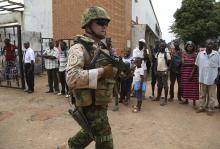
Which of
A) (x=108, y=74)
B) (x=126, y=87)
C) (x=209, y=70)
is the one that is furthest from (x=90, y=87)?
(x=126, y=87)

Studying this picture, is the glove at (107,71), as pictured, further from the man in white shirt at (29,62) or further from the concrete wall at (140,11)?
the concrete wall at (140,11)

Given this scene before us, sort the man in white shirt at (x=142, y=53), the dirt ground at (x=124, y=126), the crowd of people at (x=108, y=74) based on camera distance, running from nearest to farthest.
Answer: the crowd of people at (x=108, y=74) < the dirt ground at (x=124, y=126) < the man in white shirt at (x=142, y=53)

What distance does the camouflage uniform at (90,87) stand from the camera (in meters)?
2.68

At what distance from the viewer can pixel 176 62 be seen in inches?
308

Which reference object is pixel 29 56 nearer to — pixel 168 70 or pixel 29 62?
pixel 29 62

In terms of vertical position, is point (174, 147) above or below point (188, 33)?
below

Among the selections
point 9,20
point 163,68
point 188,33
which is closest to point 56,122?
point 163,68

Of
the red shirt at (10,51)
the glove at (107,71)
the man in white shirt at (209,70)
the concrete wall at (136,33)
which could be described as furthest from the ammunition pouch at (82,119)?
the concrete wall at (136,33)

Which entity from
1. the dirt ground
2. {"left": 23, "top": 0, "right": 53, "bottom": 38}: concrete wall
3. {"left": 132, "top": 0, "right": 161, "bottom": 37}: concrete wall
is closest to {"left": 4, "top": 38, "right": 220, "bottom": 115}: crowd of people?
the dirt ground

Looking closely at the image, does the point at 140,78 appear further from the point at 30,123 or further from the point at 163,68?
the point at 30,123

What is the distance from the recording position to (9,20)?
56.9ft

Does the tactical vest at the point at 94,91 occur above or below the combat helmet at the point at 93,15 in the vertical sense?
below

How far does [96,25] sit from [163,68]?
503cm

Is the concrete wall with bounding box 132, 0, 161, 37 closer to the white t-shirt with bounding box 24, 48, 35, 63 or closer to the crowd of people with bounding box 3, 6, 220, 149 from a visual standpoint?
the white t-shirt with bounding box 24, 48, 35, 63
